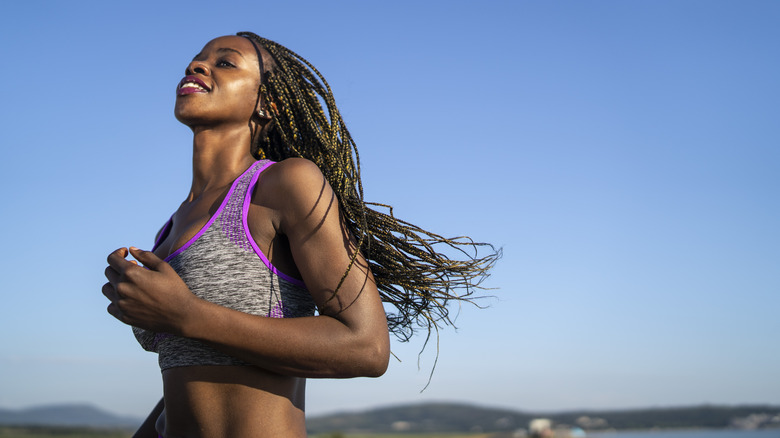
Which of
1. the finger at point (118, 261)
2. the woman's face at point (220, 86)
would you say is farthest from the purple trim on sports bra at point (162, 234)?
the finger at point (118, 261)

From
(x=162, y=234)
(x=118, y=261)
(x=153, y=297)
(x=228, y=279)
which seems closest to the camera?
(x=153, y=297)

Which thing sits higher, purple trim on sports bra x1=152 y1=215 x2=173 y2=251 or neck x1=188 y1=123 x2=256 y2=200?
neck x1=188 y1=123 x2=256 y2=200

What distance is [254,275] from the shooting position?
228 cm

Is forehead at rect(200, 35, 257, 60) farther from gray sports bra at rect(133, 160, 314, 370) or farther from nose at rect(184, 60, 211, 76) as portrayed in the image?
gray sports bra at rect(133, 160, 314, 370)

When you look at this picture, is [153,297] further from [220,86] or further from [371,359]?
[220,86]

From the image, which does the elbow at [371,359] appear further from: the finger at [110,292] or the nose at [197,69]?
the nose at [197,69]

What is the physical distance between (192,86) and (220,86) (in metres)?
0.12

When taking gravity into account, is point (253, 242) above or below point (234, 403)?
above

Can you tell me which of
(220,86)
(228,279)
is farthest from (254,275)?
(220,86)

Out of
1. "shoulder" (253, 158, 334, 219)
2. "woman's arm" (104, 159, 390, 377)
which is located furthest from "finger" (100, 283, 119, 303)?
"shoulder" (253, 158, 334, 219)

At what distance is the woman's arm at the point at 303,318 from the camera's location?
1.98 m

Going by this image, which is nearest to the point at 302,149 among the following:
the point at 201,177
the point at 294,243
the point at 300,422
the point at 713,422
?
the point at 201,177

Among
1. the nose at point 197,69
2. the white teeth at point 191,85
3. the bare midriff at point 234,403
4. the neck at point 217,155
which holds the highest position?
the nose at point 197,69

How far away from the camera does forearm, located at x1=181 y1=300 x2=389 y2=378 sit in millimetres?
1993
